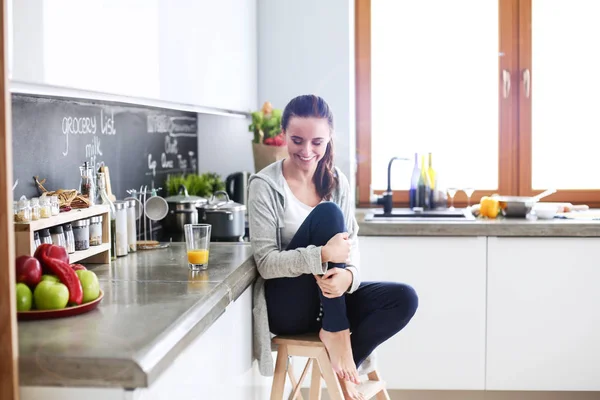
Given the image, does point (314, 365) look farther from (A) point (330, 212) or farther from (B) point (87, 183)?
(B) point (87, 183)

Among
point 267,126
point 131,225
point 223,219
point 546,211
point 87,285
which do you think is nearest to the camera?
point 87,285

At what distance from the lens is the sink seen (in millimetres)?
3686

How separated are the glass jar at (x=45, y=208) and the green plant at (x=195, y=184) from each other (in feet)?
4.61

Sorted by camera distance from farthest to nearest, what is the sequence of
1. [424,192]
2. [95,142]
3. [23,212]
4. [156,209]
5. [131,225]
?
[424,192] → [156,209] → [95,142] → [131,225] → [23,212]

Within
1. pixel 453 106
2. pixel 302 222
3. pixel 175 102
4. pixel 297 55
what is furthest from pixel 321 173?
pixel 453 106

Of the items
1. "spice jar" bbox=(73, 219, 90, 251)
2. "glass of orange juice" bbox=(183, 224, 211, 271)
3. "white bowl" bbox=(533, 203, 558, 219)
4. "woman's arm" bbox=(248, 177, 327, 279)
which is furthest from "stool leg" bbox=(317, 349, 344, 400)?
"white bowl" bbox=(533, 203, 558, 219)

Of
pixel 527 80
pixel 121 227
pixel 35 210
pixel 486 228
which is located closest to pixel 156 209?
pixel 121 227

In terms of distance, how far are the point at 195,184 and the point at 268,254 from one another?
107cm

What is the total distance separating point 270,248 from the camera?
2.60m

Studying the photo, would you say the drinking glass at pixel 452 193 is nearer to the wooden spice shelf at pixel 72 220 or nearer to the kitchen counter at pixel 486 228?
the kitchen counter at pixel 486 228

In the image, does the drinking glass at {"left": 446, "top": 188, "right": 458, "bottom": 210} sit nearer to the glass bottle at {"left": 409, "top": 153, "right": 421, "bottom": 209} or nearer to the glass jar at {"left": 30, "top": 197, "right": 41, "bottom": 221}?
the glass bottle at {"left": 409, "top": 153, "right": 421, "bottom": 209}

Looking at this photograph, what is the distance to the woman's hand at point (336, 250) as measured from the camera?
2.52 metres

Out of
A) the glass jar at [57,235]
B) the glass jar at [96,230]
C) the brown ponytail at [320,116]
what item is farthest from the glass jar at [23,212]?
the brown ponytail at [320,116]

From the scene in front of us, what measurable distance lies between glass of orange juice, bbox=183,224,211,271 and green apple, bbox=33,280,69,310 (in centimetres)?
66
